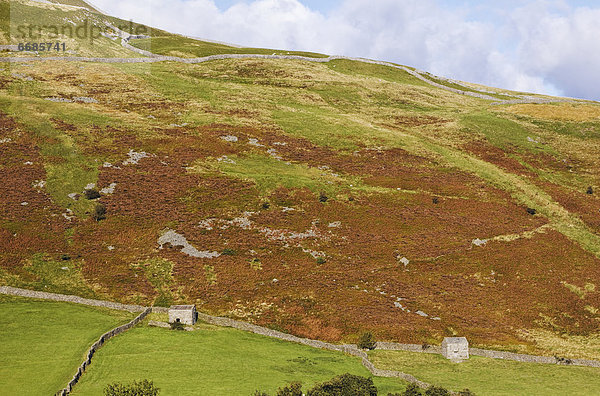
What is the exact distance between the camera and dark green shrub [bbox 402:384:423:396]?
38375 mm

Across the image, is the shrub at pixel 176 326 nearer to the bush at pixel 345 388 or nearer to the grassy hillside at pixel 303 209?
the grassy hillside at pixel 303 209

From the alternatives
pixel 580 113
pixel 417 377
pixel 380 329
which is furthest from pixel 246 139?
pixel 580 113

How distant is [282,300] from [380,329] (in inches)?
503

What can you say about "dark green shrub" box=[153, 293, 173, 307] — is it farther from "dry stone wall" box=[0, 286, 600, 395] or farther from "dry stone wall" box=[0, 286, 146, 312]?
"dry stone wall" box=[0, 286, 146, 312]

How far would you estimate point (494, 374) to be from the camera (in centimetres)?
4616

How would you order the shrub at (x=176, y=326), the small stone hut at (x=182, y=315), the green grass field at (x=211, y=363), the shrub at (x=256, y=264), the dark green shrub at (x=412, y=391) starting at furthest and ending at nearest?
1. the shrub at (x=256, y=264)
2. the small stone hut at (x=182, y=315)
3. the shrub at (x=176, y=326)
4. the green grass field at (x=211, y=363)
5. the dark green shrub at (x=412, y=391)

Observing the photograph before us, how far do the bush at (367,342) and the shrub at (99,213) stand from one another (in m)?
43.5

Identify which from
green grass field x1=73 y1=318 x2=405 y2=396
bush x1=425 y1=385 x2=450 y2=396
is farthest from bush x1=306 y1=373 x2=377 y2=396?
bush x1=425 y1=385 x2=450 y2=396

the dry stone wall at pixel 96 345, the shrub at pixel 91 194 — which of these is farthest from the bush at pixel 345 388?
the shrub at pixel 91 194

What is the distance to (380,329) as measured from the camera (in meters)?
55.2

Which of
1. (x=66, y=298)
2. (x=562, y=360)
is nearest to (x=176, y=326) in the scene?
(x=66, y=298)

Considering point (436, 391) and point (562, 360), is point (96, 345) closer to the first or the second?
point (436, 391)

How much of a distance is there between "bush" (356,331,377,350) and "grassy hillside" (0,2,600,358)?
2.25m

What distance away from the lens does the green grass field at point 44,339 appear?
37.7 m
